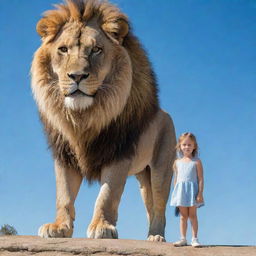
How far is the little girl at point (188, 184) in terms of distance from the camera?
4.95 meters

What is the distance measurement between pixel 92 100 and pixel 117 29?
77cm

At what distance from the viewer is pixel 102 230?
4840mm

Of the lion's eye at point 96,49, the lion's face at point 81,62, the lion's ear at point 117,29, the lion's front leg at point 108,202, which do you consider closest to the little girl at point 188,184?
the lion's front leg at point 108,202

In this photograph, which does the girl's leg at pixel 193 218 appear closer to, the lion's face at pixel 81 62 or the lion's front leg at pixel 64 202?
the lion's front leg at pixel 64 202

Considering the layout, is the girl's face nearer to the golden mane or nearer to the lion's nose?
the lion's nose

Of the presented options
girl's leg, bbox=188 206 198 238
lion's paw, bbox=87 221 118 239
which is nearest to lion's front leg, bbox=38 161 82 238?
lion's paw, bbox=87 221 118 239

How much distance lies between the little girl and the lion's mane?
1.91ft

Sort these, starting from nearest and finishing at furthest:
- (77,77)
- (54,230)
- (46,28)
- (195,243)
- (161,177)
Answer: (195,243), (54,230), (77,77), (46,28), (161,177)

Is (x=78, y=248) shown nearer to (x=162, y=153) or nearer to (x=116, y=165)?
(x=116, y=165)

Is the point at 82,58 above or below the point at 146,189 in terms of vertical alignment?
above

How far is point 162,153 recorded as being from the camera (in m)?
6.38

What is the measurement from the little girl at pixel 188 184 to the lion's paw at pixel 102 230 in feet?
1.80

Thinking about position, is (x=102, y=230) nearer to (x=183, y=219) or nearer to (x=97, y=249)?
(x=97, y=249)

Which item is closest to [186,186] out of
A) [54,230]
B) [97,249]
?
[97,249]
